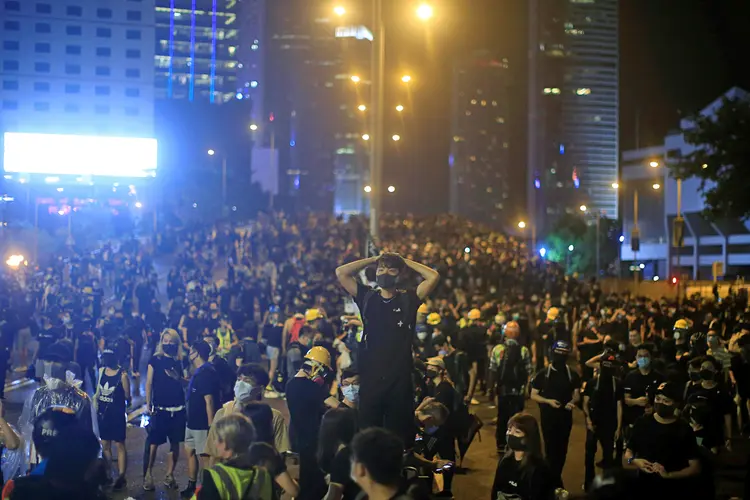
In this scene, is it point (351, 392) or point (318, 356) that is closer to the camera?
point (351, 392)

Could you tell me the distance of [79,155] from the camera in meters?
51.6

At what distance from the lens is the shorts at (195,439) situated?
9023 millimetres

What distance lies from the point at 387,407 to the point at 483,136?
169363 mm

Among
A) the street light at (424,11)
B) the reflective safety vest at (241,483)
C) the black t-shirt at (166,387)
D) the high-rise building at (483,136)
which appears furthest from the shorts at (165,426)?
the high-rise building at (483,136)

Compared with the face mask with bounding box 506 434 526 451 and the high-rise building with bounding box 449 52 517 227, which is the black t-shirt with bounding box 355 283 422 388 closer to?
the face mask with bounding box 506 434 526 451

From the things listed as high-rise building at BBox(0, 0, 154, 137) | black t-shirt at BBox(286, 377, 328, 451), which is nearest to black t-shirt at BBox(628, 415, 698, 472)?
black t-shirt at BBox(286, 377, 328, 451)

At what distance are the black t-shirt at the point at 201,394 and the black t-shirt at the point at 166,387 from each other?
40cm

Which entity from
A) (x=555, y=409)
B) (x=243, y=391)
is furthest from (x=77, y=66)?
(x=243, y=391)

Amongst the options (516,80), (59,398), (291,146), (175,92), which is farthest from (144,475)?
(516,80)

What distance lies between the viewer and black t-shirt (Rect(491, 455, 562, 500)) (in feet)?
17.5

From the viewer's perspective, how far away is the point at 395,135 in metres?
108

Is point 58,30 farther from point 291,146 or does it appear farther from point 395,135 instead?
point 395,135

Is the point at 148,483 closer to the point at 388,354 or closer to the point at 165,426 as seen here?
the point at 165,426

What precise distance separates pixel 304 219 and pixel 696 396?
124 ft
